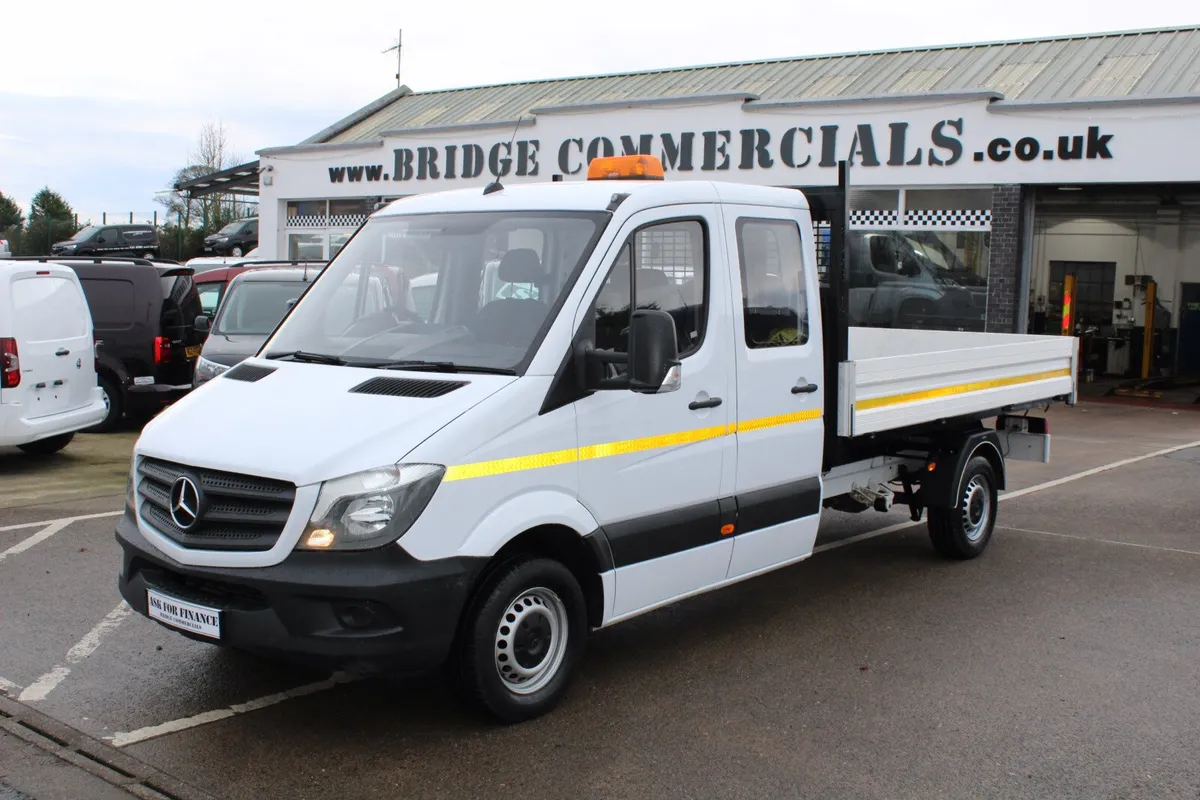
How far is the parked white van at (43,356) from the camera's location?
10.2 m

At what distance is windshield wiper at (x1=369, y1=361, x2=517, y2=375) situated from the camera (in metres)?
4.95

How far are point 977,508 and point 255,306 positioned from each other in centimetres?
777

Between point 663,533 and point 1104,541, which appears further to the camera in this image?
point 1104,541

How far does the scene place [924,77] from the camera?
21.8 m

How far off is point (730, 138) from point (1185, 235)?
407 inches

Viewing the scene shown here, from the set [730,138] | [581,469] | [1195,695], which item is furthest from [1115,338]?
[581,469]

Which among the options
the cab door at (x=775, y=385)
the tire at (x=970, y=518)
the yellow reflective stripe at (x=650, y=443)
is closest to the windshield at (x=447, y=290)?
the yellow reflective stripe at (x=650, y=443)

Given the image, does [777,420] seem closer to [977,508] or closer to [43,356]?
[977,508]

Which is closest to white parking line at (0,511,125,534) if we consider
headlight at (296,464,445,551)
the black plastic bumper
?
the black plastic bumper

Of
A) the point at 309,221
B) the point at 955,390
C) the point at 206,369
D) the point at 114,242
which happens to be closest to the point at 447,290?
the point at 955,390

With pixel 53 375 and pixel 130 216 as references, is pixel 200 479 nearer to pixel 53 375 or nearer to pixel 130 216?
pixel 53 375

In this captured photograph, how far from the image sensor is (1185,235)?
24.4m

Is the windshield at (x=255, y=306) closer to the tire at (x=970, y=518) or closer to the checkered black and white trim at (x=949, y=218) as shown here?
the tire at (x=970, y=518)

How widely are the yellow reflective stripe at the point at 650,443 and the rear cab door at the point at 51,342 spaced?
7.13 m
